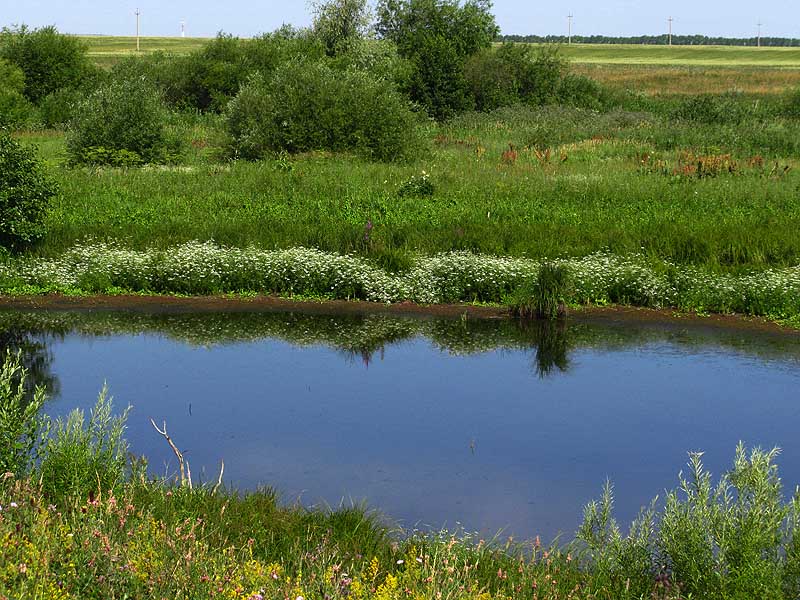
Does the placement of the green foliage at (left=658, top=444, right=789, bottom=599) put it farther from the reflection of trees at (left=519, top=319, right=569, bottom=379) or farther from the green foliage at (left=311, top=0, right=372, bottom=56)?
the green foliage at (left=311, top=0, right=372, bottom=56)

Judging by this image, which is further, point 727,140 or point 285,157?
point 727,140

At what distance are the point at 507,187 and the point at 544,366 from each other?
37.2 ft

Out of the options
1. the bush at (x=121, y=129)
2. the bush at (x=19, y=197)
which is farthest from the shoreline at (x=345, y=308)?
the bush at (x=121, y=129)

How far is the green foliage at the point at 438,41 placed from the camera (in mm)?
52031

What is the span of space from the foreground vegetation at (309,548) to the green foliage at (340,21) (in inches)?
2078

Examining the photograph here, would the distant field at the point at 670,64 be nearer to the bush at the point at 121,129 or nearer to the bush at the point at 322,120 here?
the bush at the point at 322,120

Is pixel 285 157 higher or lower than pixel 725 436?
higher

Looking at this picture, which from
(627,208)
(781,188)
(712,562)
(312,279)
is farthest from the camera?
(781,188)

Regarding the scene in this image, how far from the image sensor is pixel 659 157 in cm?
3017

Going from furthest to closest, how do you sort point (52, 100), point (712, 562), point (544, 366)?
1. point (52, 100)
2. point (544, 366)
3. point (712, 562)

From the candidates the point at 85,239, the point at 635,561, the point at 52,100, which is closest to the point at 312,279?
the point at 85,239

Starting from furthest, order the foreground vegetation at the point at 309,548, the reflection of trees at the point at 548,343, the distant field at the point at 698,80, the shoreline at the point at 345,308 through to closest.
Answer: the distant field at the point at 698,80 → the shoreline at the point at 345,308 → the reflection of trees at the point at 548,343 → the foreground vegetation at the point at 309,548

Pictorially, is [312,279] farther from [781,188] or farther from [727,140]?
[727,140]

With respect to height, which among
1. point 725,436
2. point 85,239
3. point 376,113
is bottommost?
point 725,436
